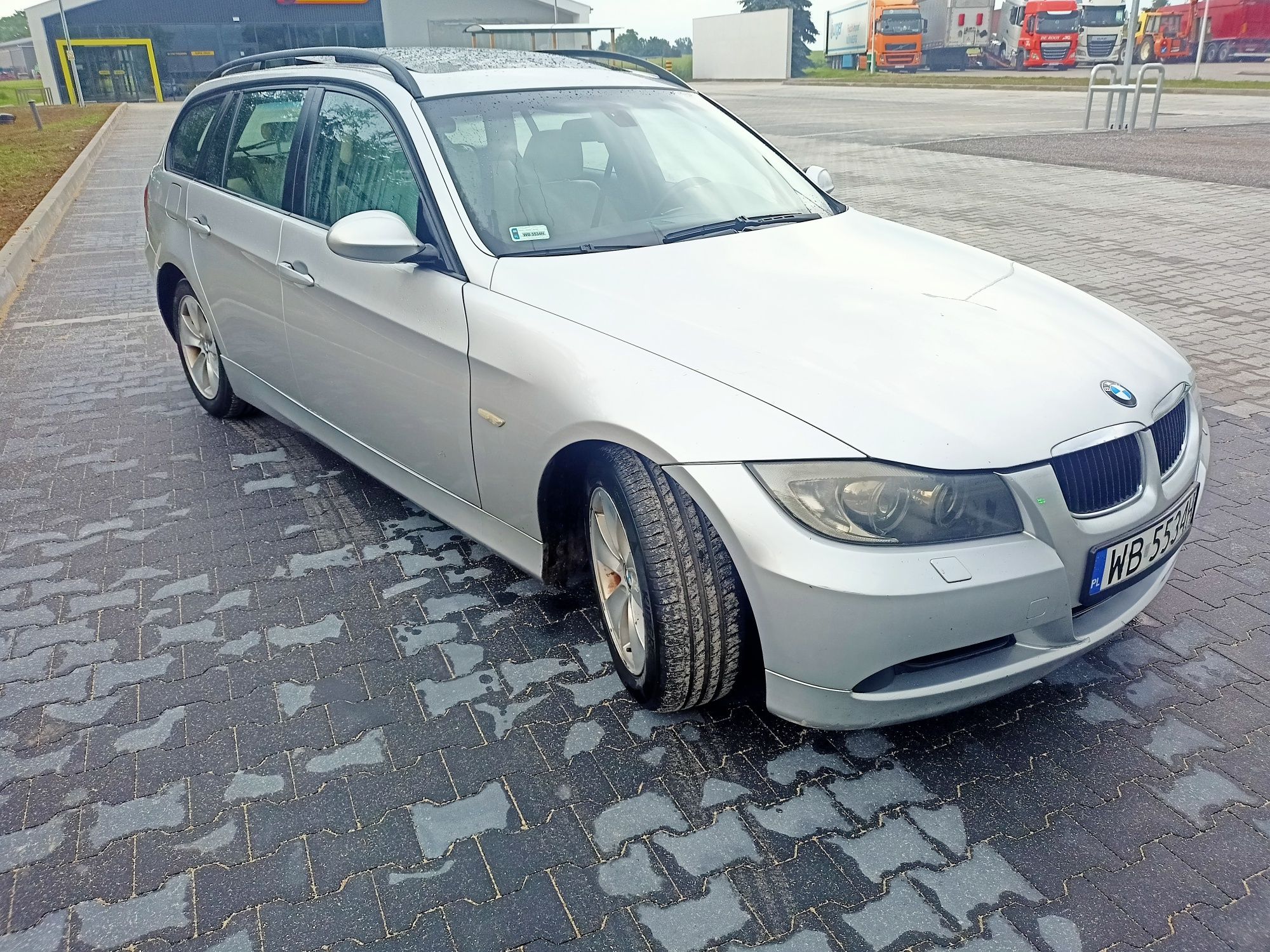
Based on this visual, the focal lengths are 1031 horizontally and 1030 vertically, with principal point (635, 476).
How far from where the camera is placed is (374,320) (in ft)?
11.5

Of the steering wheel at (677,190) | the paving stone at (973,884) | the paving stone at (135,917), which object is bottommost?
the paving stone at (973,884)

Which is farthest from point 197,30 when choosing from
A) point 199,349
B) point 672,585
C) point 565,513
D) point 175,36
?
point 672,585

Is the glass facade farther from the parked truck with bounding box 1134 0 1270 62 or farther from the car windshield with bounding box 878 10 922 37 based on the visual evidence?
the parked truck with bounding box 1134 0 1270 62

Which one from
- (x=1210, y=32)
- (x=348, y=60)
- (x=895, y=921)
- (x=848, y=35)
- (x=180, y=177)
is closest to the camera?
(x=895, y=921)

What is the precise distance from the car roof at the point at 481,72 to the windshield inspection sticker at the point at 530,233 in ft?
2.26

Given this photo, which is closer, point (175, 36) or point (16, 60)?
point (175, 36)

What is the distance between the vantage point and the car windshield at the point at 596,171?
3320 millimetres

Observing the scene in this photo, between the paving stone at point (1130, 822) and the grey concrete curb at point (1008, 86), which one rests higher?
the grey concrete curb at point (1008, 86)

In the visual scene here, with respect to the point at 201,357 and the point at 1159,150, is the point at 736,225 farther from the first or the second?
the point at 1159,150

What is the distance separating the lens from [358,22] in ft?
167

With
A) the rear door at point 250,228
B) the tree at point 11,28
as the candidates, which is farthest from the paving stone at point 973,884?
the tree at point 11,28

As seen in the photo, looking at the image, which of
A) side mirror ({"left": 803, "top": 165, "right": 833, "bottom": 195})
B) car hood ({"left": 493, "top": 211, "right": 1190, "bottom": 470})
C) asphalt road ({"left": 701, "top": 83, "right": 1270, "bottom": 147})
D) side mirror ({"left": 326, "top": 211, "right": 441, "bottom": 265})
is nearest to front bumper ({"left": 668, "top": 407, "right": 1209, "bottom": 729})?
car hood ({"left": 493, "top": 211, "right": 1190, "bottom": 470})

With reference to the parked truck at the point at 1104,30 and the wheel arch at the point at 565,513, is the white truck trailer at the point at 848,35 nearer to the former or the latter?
the parked truck at the point at 1104,30

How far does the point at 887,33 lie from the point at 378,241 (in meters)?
46.7
